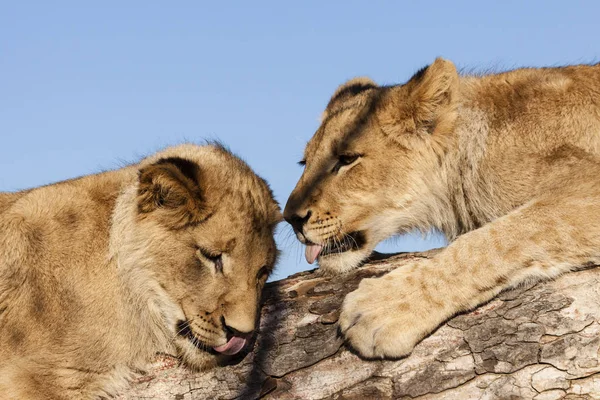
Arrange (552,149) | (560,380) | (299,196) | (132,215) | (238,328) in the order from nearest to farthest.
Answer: (560,380), (238,328), (132,215), (552,149), (299,196)

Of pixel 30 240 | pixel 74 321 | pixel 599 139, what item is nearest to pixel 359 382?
pixel 74 321

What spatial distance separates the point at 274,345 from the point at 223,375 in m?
0.27

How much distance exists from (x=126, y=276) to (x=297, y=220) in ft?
3.69

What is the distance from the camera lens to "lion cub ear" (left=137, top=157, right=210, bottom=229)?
378 centimetres

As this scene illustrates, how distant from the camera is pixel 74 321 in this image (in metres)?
3.60

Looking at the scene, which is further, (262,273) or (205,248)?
(262,273)

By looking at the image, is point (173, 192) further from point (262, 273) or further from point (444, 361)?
point (444, 361)

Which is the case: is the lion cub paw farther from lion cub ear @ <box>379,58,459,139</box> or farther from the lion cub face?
lion cub ear @ <box>379,58,459,139</box>

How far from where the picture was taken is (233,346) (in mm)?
3559

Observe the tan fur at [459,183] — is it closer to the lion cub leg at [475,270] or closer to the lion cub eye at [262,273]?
the lion cub leg at [475,270]

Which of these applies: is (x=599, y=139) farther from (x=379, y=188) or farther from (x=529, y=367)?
(x=529, y=367)

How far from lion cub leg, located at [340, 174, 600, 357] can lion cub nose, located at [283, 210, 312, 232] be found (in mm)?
732

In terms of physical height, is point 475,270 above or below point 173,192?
below

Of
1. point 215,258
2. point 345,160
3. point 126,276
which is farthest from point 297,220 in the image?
point 126,276
